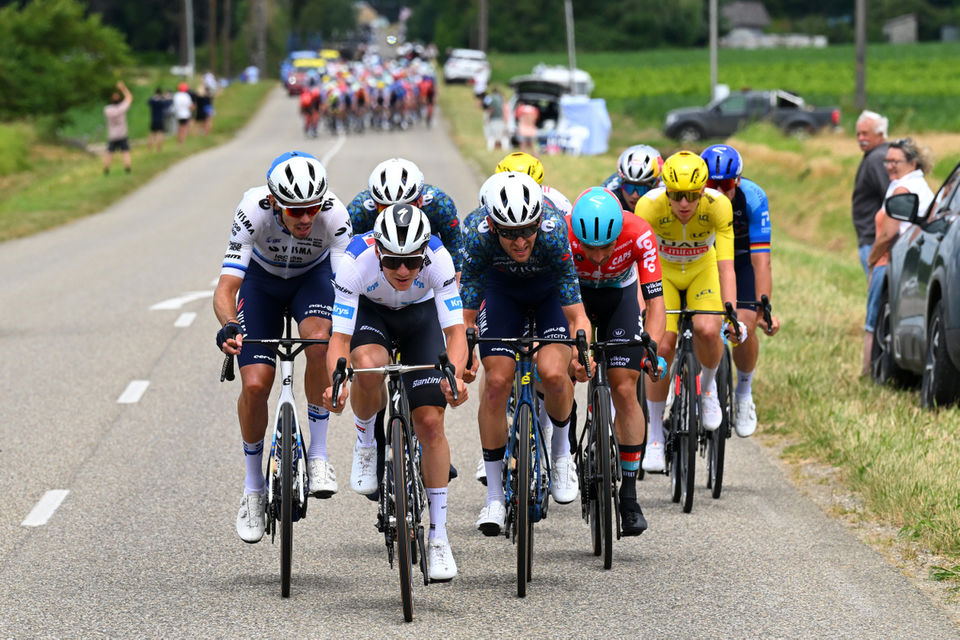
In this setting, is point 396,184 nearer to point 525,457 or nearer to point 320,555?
point 525,457

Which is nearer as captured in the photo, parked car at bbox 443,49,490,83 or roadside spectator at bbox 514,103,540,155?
roadside spectator at bbox 514,103,540,155

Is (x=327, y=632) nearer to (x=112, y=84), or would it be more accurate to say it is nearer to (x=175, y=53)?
(x=112, y=84)

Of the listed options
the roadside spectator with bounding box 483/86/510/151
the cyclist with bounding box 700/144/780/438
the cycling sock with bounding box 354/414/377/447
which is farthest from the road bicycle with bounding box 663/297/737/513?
the roadside spectator with bounding box 483/86/510/151

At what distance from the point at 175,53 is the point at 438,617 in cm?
11566

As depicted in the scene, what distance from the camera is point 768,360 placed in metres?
13.2

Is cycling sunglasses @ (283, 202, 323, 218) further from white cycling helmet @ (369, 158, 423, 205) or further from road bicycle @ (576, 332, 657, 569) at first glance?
road bicycle @ (576, 332, 657, 569)

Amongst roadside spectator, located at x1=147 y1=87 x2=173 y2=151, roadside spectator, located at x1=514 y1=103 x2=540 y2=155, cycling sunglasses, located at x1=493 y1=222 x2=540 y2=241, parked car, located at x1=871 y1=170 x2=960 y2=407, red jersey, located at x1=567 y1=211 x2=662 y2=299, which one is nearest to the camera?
cycling sunglasses, located at x1=493 y1=222 x2=540 y2=241

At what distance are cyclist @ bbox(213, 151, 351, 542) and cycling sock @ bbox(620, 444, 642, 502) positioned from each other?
142 cm

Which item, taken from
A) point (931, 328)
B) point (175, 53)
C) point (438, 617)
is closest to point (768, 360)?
point (931, 328)

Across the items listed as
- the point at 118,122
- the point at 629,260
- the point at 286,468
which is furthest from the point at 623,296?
the point at 118,122

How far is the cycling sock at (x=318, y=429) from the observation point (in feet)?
25.2

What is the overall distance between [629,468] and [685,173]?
1698 mm

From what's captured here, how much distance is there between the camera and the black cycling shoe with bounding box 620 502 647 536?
7508mm

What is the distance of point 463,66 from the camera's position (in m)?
78.9
